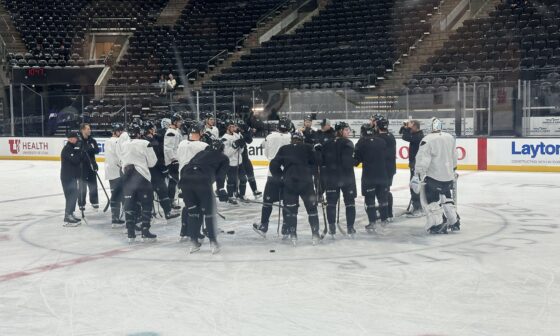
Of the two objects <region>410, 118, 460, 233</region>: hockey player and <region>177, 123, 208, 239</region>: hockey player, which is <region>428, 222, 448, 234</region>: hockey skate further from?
<region>177, 123, 208, 239</region>: hockey player

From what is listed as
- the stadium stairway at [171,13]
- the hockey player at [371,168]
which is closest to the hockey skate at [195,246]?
the hockey player at [371,168]

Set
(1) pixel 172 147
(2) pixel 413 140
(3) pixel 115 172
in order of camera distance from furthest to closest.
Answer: (1) pixel 172 147, (2) pixel 413 140, (3) pixel 115 172

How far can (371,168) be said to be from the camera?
971cm

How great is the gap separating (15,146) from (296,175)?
60.1 feet

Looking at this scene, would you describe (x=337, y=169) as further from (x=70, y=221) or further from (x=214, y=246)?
(x=70, y=221)

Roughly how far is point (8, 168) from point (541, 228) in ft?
53.8

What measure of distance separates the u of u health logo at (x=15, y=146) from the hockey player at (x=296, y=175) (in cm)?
1786

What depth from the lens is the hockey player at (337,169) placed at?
931 centimetres

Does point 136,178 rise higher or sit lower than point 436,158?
lower

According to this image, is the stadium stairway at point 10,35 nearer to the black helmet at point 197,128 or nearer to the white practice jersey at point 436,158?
the black helmet at point 197,128

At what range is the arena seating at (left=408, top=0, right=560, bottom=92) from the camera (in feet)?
70.7

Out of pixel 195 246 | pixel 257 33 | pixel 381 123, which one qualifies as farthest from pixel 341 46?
pixel 195 246

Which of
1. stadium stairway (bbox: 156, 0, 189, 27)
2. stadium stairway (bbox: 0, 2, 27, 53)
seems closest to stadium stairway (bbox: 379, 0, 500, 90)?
stadium stairway (bbox: 156, 0, 189, 27)

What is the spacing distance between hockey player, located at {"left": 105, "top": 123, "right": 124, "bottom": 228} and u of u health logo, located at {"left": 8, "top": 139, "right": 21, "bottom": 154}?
14995mm
